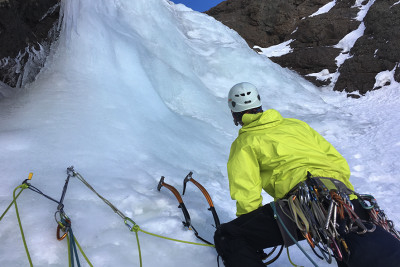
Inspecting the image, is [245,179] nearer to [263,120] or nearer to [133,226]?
[263,120]

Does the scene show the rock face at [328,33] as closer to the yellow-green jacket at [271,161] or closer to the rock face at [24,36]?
the rock face at [24,36]

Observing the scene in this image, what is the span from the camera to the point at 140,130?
16.0 ft

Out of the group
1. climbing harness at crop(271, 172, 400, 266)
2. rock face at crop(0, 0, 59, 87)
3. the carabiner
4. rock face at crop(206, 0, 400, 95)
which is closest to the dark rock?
rock face at crop(206, 0, 400, 95)

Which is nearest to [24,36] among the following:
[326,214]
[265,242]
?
[265,242]

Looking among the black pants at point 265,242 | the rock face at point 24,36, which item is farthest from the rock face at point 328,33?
the black pants at point 265,242

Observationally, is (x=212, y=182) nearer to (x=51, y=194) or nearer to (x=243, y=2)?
(x=51, y=194)

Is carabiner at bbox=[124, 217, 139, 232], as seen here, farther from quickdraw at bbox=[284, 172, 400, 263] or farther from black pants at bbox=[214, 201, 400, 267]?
quickdraw at bbox=[284, 172, 400, 263]

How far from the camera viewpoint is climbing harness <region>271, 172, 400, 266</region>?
1.84 m

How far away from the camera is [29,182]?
2.95 metres

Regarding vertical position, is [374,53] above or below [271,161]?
above

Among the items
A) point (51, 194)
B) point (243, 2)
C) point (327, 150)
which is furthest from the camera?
point (243, 2)

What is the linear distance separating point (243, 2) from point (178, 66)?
1166 centimetres

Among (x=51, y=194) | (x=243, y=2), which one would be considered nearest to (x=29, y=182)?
(x=51, y=194)

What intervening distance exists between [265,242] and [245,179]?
0.39m
